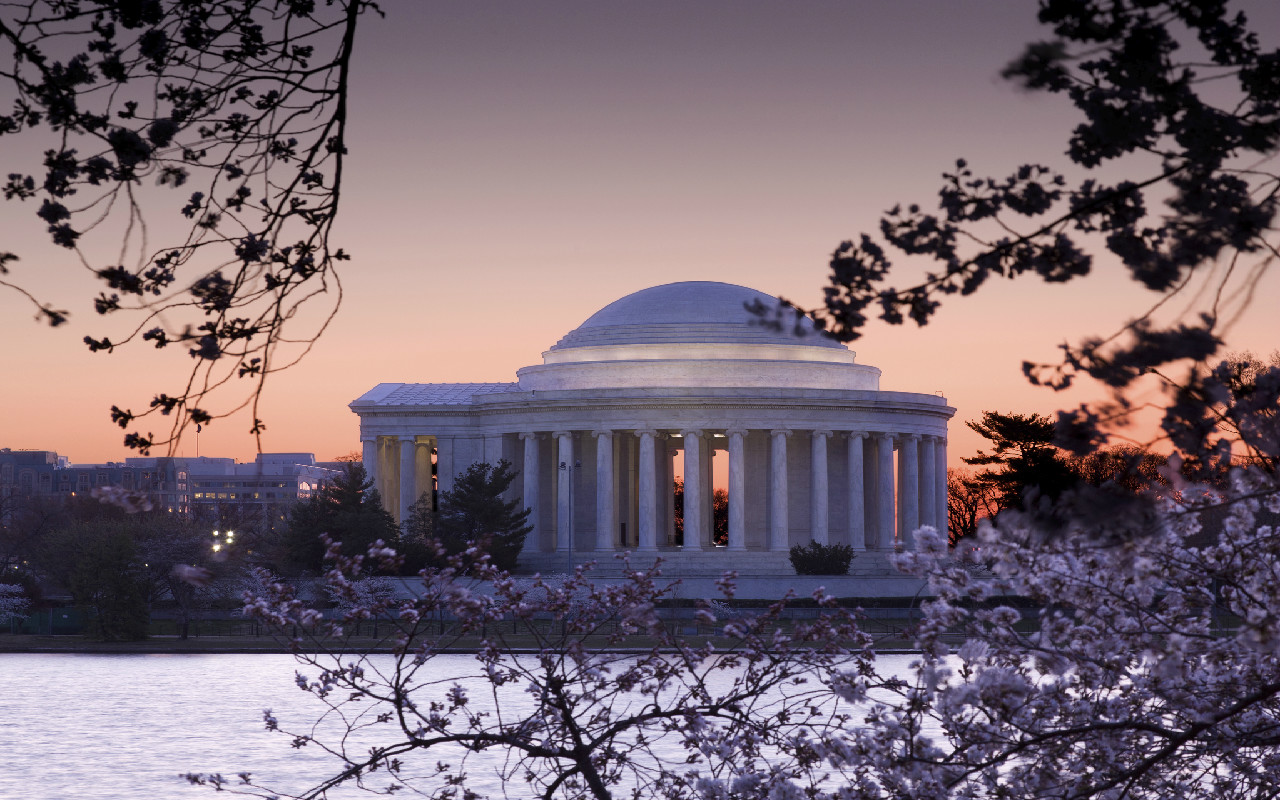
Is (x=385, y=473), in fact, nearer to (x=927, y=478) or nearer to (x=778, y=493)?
(x=778, y=493)

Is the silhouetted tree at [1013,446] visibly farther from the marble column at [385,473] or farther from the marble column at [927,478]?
the marble column at [385,473]

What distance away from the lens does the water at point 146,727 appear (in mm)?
37906

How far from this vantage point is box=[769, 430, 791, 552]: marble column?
332ft

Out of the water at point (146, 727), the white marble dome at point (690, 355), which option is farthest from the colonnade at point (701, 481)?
the water at point (146, 727)

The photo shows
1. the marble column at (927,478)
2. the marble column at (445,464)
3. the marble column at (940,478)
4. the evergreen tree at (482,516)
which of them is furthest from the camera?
the marble column at (940,478)

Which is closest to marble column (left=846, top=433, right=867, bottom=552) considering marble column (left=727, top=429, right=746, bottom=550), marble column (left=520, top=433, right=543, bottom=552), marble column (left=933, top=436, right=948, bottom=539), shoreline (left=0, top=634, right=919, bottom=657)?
marble column (left=727, top=429, right=746, bottom=550)

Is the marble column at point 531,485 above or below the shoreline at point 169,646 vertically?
above

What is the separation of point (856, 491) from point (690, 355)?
13.0 metres

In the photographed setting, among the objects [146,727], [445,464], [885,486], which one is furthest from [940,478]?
[146,727]

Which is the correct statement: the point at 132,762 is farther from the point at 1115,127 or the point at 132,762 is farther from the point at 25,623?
the point at 25,623

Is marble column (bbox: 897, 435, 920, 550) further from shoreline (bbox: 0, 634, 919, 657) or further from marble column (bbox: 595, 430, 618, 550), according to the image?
shoreline (bbox: 0, 634, 919, 657)

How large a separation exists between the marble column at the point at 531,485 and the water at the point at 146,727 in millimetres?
36132

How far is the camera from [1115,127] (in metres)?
8.32

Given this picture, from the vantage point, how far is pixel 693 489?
102 m
